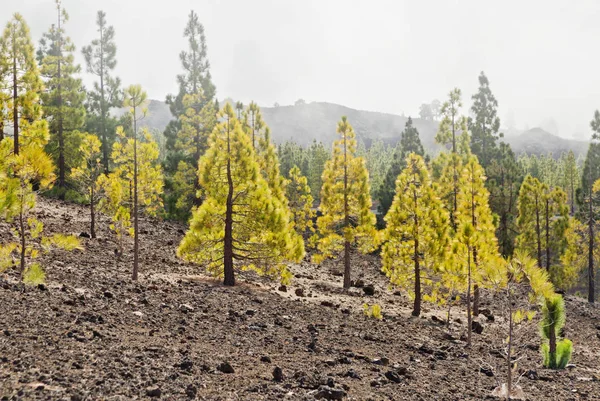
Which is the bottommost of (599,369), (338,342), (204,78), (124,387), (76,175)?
(599,369)

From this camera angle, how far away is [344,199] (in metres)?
23.6

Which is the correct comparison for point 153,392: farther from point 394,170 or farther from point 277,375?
point 394,170

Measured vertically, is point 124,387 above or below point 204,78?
below

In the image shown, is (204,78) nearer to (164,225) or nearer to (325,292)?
(164,225)

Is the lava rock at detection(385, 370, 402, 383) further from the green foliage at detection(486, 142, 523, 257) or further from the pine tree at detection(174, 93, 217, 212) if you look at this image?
the green foliage at detection(486, 142, 523, 257)

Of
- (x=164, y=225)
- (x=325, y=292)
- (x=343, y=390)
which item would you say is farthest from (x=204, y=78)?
(x=343, y=390)

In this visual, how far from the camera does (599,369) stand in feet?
46.1

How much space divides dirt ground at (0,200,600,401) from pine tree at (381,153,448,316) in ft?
5.39

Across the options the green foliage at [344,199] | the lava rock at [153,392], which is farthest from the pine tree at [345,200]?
the lava rock at [153,392]

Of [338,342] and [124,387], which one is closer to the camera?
[124,387]

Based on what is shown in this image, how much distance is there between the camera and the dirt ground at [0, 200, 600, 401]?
248 inches

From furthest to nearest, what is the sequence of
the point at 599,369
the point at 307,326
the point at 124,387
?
the point at 599,369, the point at 307,326, the point at 124,387

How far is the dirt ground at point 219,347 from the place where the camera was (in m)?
6.30

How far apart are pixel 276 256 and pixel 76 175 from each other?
1091cm
